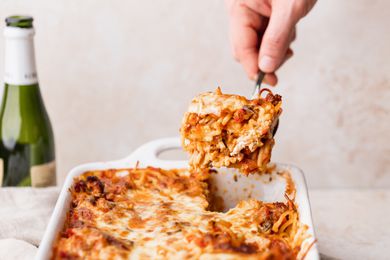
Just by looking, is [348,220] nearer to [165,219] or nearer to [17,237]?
[165,219]

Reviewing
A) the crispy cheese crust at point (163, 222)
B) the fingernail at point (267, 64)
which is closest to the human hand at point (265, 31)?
the fingernail at point (267, 64)

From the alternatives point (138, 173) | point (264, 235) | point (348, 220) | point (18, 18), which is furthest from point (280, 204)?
point (18, 18)

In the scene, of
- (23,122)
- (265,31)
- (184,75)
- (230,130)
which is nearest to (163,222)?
(230,130)

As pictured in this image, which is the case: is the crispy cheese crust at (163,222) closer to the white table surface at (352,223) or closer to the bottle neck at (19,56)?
the white table surface at (352,223)

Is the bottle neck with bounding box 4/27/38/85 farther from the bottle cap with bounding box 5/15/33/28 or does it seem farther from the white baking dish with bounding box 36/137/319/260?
the white baking dish with bounding box 36/137/319/260

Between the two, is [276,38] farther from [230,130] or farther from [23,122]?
[23,122]

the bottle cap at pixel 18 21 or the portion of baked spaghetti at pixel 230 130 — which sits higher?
the bottle cap at pixel 18 21
